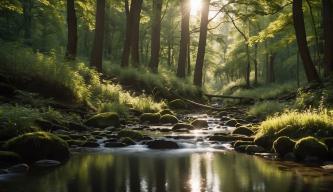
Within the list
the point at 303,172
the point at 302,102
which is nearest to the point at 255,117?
the point at 302,102

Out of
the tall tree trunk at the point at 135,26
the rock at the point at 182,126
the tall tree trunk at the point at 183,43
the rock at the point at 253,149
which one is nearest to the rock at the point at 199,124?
the rock at the point at 182,126

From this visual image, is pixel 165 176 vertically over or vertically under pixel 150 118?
under

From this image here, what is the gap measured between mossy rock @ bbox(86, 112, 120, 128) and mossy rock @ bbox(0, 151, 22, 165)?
5733 mm

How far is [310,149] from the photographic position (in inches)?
368

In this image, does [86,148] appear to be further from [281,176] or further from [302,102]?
[302,102]

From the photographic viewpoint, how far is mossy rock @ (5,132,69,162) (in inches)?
352

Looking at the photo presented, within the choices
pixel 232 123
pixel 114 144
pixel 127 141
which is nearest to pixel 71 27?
pixel 232 123

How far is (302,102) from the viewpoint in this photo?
655 inches

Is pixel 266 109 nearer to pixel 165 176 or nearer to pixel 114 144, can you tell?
pixel 114 144

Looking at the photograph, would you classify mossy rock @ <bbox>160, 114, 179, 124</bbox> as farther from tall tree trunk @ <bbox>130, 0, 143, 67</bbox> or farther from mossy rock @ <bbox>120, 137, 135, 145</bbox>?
tall tree trunk @ <bbox>130, 0, 143, 67</bbox>

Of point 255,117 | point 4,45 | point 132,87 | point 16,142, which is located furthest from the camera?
point 132,87

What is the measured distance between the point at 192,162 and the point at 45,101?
703 cm

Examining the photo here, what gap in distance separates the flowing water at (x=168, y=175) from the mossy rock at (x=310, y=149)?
496 mm

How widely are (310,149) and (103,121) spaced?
23.7ft
